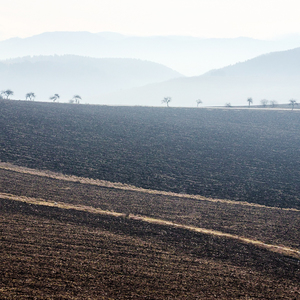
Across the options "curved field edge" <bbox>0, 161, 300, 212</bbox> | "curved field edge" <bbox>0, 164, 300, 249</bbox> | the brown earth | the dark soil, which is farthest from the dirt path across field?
the dark soil

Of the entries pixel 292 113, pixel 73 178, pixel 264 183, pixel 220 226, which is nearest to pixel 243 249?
pixel 220 226

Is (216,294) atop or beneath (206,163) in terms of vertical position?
beneath

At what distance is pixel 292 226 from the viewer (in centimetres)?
3203

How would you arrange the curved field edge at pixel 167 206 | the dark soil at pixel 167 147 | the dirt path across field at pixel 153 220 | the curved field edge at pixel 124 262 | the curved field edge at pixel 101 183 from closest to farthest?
the curved field edge at pixel 124 262
the dirt path across field at pixel 153 220
the curved field edge at pixel 167 206
the curved field edge at pixel 101 183
the dark soil at pixel 167 147

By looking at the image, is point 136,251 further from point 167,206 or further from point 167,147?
point 167,147

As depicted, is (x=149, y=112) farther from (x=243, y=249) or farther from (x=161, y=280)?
(x=161, y=280)

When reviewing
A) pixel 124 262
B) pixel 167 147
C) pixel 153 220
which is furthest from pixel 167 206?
pixel 167 147

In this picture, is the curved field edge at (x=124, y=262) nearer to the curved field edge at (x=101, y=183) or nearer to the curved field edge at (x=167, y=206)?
the curved field edge at (x=167, y=206)

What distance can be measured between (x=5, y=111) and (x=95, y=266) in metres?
57.7

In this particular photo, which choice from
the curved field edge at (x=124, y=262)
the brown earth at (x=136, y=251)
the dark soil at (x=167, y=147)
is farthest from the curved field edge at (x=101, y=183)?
the curved field edge at (x=124, y=262)

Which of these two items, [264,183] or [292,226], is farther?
[264,183]

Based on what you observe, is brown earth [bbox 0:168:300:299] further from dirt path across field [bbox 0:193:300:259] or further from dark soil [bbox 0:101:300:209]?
dark soil [bbox 0:101:300:209]

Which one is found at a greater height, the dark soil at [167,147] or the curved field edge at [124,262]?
the dark soil at [167,147]

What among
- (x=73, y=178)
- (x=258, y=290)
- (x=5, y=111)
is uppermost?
(x=5, y=111)
